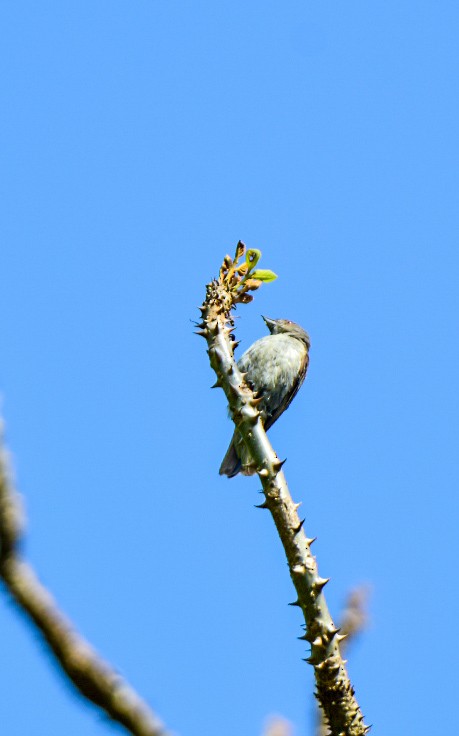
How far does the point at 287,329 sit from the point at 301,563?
23.2ft

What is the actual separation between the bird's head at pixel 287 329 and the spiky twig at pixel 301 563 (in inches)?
232

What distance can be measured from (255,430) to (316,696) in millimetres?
1276

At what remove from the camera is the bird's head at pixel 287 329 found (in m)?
10.7

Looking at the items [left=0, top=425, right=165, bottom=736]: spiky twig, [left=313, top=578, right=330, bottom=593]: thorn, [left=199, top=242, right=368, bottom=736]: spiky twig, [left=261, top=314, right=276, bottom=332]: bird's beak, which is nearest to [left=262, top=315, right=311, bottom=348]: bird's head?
[left=261, top=314, right=276, bottom=332]: bird's beak

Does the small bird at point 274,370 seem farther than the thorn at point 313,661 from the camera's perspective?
Yes

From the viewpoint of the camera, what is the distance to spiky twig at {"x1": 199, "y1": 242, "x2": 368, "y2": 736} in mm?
3695

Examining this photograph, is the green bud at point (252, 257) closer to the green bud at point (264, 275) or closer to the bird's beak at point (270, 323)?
the green bud at point (264, 275)

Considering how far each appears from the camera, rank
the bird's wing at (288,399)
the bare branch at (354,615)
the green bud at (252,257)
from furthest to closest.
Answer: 1. the bird's wing at (288,399)
2. the green bud at (252,257)
3. the bare branch at (354,615)

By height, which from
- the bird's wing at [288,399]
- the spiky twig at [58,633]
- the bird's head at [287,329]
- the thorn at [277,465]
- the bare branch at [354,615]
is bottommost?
the spiky twig at [58,633]

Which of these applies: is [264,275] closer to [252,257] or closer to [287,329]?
[252,257]

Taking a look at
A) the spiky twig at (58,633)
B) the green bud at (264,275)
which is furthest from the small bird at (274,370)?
the spiky twig at (58,633)

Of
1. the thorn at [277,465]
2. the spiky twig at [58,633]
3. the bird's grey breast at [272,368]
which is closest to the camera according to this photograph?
the spiky twig at [58,633]

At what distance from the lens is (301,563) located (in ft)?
12.5

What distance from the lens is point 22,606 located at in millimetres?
1063
